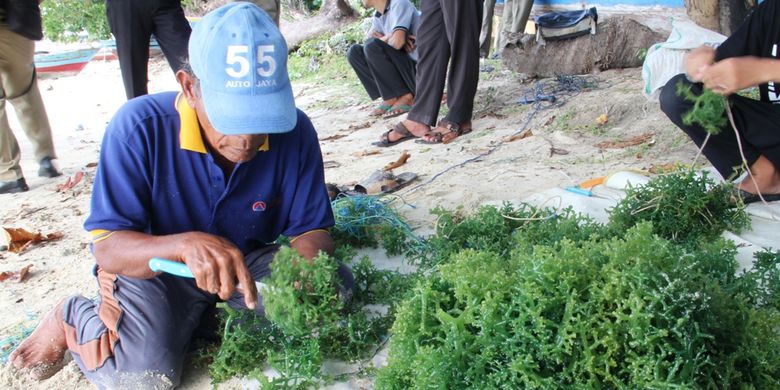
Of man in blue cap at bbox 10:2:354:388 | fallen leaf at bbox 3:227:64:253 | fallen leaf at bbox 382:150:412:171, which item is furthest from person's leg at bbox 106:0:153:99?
man in blue cap at bbox 10:2:354:388

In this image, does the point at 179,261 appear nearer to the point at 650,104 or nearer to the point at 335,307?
the point at 335,307

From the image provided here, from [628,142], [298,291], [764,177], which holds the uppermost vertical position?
[298,291]

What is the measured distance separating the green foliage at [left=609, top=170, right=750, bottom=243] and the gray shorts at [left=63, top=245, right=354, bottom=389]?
1719 millimetres

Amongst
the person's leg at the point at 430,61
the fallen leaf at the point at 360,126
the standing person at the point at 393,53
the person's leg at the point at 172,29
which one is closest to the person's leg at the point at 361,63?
the standing person at the point at 393,53

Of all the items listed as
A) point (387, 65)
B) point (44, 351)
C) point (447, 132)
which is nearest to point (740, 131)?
point (447, 132)

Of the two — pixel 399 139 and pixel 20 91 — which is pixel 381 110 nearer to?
pixel 399 139

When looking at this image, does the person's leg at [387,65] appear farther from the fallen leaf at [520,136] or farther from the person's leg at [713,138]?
the person's leg at [713,138]

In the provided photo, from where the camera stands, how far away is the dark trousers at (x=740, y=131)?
3207mm

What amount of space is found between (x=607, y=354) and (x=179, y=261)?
1.33m

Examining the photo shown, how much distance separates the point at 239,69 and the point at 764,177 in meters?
2.87

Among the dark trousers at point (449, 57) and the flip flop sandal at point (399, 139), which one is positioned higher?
the dark trousers at point (449, 57)

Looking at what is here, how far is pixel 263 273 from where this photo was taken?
2.47 m

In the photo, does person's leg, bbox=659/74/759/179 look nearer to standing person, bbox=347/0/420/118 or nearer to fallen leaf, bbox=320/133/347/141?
fallen leaf, bbox=320/133/347/141

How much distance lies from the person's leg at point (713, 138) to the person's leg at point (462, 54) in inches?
80.2
